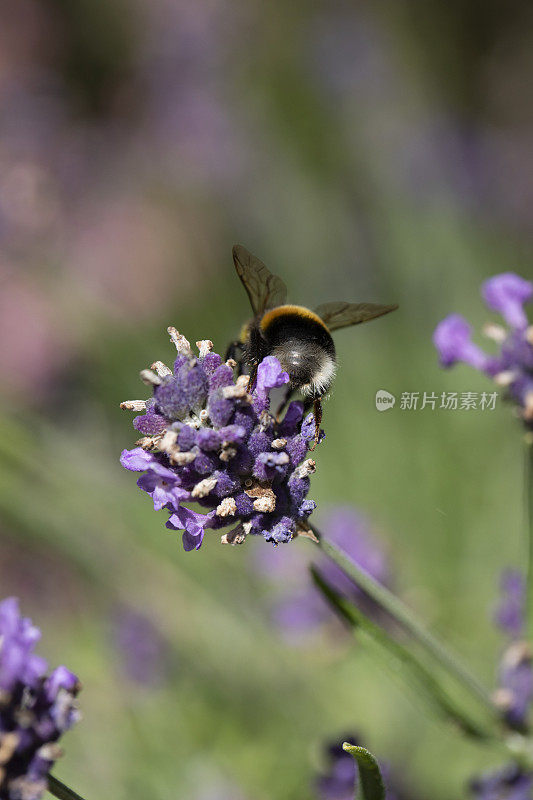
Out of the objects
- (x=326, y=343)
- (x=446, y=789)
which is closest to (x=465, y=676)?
(x=326, y=343)

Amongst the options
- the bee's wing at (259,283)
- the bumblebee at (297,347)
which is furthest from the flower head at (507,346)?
the bee's wing at (259,283)

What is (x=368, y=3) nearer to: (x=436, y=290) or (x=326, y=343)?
(x=436, y=290)

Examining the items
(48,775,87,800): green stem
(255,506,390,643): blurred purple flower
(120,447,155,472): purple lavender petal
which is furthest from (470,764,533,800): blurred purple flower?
(120,447,155,472): purple lavender petal

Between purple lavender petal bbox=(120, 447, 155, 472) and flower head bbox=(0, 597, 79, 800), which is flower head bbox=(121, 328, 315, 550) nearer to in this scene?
purple lavender petal bbox=(120, 447, 155, 472)

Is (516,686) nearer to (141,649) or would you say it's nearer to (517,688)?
(517,688)

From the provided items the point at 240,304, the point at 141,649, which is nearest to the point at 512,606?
the point at 141,649

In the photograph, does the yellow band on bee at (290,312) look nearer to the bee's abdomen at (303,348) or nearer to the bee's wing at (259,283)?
the bee's abdomen at (303,348)
